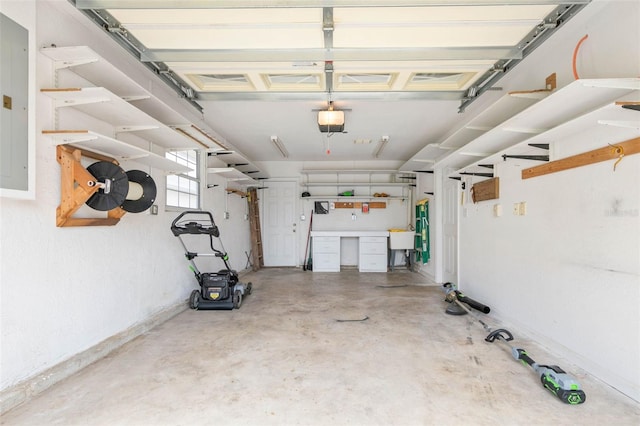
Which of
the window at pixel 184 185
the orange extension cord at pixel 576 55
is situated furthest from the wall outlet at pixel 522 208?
the window at pixel 184 185

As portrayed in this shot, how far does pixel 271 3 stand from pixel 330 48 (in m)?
0.71

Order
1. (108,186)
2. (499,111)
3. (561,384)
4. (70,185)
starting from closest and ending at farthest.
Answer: (561,384)
(70,185)
(108,186)
(499,111)

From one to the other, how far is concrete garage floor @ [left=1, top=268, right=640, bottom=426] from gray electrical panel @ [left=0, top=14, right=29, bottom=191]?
4.70 ft

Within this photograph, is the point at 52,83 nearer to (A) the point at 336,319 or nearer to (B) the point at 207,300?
(B) the point at 207,300

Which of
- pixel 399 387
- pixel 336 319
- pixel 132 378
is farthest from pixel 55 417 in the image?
pixel 336 319

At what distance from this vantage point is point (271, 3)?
6.79 ft

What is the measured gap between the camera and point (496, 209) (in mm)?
3686

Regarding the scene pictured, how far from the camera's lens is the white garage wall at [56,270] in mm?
1910

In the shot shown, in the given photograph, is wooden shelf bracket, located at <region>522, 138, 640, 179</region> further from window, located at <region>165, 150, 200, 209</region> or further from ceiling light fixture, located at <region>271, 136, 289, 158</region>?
ceiling light fixture, located at <region>271, 136, 289, 158</region>

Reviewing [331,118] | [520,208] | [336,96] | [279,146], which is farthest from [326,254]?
[520,208]

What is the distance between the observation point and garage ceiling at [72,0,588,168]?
2.18 metres

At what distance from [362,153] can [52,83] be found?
18.5 ft

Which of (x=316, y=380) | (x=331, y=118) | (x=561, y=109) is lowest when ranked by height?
(x=316, y=380)

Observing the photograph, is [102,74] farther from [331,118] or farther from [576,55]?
[576,55]
